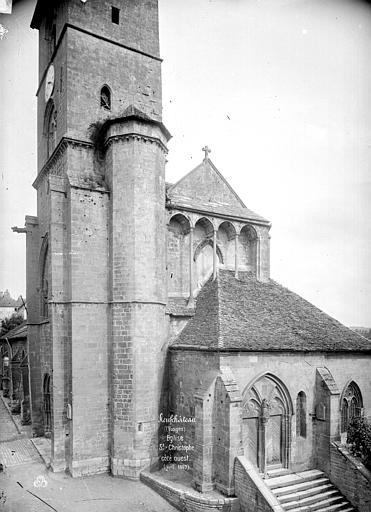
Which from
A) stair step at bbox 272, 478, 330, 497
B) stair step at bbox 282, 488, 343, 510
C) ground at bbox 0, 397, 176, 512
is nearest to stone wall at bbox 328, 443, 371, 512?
stair step at bbox 282, 488, 343, 510

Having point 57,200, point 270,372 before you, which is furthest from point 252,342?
point 57,200

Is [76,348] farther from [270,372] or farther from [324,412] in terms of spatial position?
[324,412]

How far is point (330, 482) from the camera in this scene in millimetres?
15164

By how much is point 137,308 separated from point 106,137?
23.7ft

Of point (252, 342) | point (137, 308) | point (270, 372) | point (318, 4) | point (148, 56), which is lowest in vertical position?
point (270, 372)

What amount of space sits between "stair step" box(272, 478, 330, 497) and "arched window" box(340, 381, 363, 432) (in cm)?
301

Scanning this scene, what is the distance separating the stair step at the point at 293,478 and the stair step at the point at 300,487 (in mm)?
114

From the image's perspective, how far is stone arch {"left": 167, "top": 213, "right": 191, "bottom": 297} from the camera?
18.6 metres

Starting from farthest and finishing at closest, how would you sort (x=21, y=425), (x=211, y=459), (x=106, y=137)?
1. (x=21, y=425)
2. (x=106, y=137)
3. (x=211, y=459)

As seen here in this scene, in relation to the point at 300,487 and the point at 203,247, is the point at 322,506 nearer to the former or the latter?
the point at 300,487

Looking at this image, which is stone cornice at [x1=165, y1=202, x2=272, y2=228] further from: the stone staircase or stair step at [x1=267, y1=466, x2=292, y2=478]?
the stone staircase

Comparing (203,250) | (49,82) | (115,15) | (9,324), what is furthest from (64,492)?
(9,324)

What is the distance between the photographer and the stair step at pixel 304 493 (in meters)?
13.5

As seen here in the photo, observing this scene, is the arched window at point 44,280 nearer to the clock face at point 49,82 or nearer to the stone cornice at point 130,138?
the stone cornice at point 130,138
